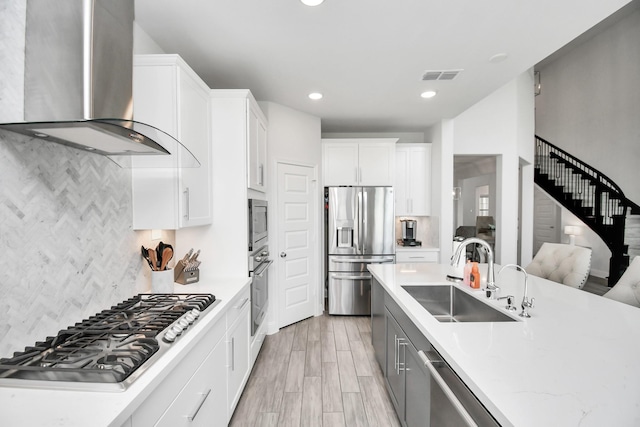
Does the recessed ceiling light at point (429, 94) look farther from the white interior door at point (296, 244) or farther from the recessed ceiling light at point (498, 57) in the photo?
the white interior door at point (296, 244)

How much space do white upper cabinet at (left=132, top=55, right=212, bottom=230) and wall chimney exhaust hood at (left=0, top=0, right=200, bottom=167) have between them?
421mm

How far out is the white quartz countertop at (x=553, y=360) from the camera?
760 mm

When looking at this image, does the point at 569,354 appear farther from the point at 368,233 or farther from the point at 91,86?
the point at 368,233

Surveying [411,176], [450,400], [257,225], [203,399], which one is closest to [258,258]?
[257,225]

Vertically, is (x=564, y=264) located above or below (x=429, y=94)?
below

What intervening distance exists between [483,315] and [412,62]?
2.11 m

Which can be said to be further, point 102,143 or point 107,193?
point 107,193

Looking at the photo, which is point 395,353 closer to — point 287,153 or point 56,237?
point 56,237

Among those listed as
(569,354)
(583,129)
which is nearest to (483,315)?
(569,354)

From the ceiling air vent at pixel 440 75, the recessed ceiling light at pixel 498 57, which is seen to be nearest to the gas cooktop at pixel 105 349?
the ceiling air vent at pixel 440 75

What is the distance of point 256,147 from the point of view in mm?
2760

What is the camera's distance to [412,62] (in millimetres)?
2555

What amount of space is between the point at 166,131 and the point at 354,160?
2.87 metres

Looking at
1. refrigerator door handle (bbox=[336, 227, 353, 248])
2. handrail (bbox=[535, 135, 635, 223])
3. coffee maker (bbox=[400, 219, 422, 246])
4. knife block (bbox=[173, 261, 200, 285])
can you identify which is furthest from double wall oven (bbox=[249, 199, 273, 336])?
handrail (bbox=[535, 135, 635, 223])
